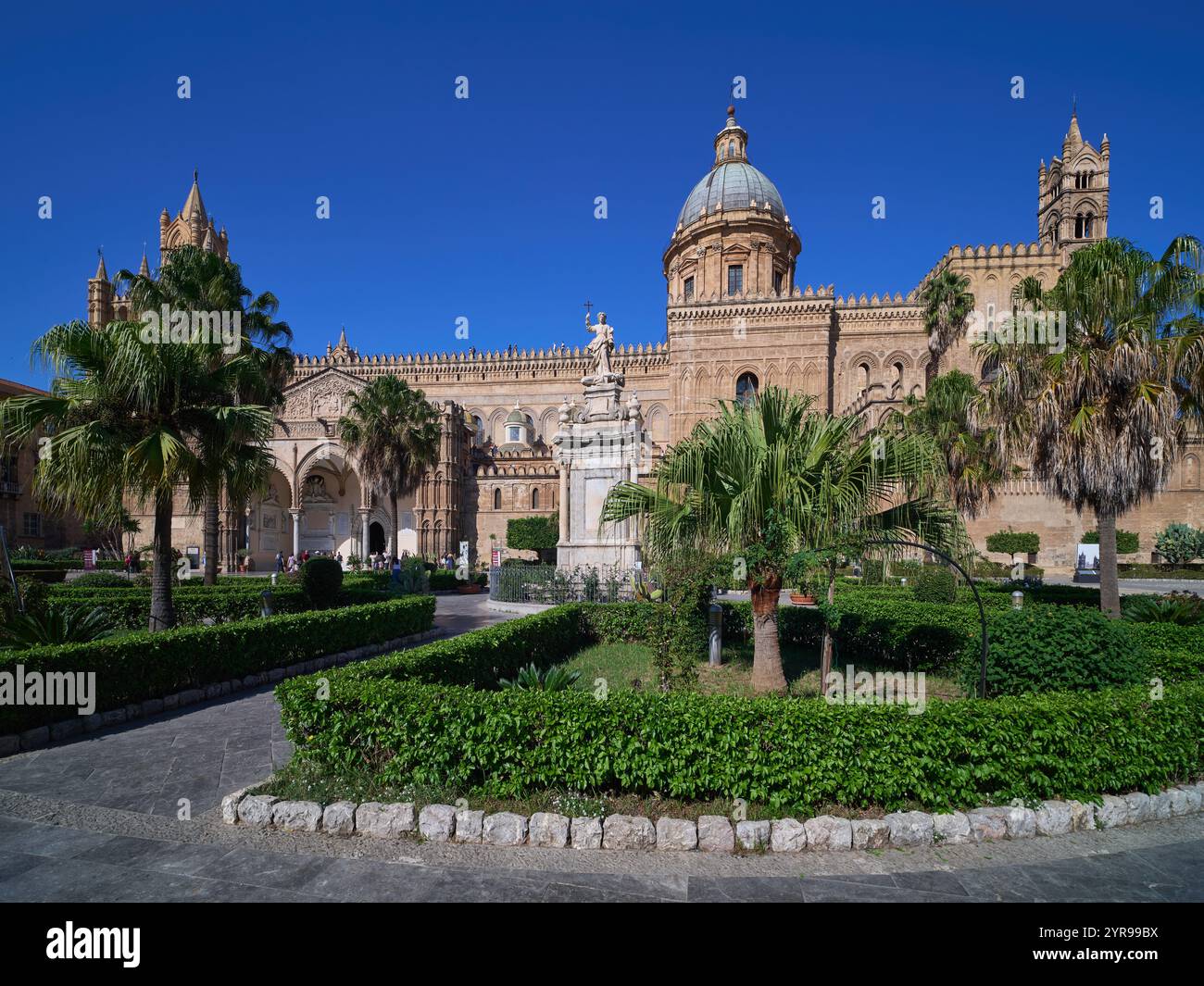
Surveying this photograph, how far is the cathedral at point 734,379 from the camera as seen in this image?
36.2 meters

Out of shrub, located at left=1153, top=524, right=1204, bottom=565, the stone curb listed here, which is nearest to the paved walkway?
the stone curb

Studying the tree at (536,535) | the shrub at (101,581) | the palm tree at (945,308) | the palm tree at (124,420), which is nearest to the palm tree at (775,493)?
the palm tree at (124,420)

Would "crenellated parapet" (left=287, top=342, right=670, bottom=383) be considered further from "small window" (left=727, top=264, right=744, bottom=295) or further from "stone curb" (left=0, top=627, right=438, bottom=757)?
"stone curb" (left=0, top=627, right=438, bottom=757)

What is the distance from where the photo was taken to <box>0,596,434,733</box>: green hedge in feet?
22.1

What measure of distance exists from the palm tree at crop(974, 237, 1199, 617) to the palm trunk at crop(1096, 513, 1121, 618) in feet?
0.07

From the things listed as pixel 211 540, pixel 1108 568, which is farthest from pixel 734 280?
pixel 211 540

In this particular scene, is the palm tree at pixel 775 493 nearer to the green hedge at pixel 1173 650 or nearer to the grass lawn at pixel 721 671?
the grass lawn at pixel 721 671

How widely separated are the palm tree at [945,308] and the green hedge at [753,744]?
2402 cm

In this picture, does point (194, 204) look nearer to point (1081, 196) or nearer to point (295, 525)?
point (295, 525)

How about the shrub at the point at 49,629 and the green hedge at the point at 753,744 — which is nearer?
the green hedge at the point at 753,744

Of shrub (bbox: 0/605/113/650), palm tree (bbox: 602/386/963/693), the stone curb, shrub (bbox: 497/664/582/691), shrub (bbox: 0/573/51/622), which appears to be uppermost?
palm tree (bbox: 602/386/963/693)

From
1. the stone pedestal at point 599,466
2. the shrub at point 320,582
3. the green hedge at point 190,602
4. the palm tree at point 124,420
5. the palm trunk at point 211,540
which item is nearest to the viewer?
the palm tree at point 124,420

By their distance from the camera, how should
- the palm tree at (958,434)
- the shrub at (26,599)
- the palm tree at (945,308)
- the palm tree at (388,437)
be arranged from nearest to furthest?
1. the shrub at (26,599)
2. the palm tree at (958,434)
3. the palm tree at (945,308)
4. the palm tree at (388,437)
